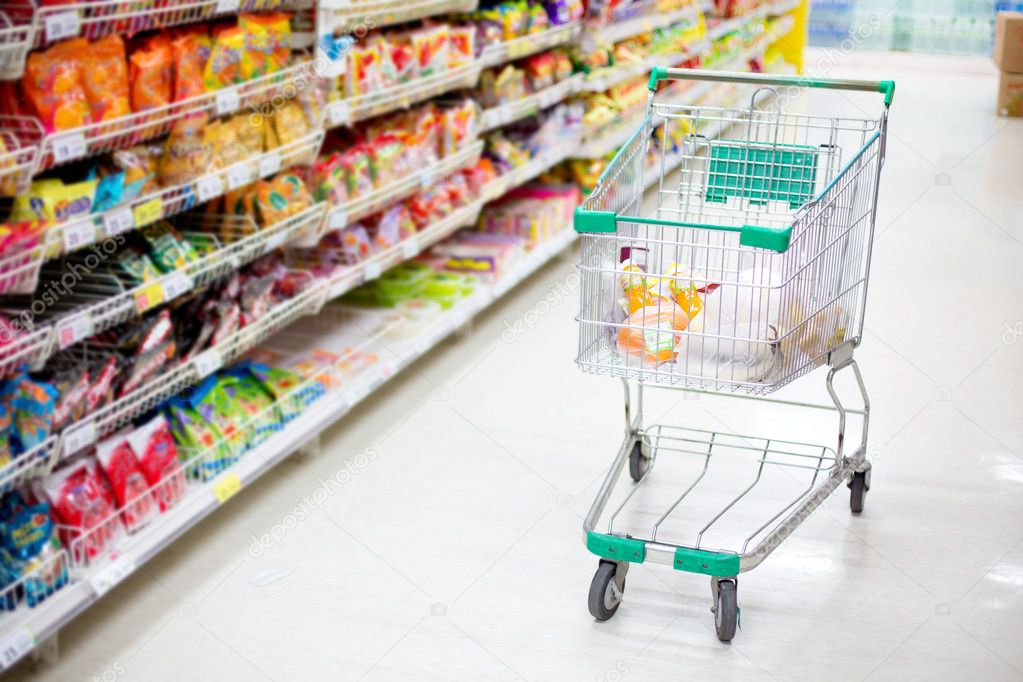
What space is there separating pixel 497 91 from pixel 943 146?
182 inches

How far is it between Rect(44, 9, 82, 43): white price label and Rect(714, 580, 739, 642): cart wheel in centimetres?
193

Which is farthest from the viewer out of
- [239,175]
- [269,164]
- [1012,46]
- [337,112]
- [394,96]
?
[1012,46]

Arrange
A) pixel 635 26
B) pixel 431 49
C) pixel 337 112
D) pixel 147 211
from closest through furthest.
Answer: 1. pixel 147 211
2. pixel 337 112
3. pixel 431 49
4. pixel 635 26

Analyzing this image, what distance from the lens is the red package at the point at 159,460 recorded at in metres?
2.99

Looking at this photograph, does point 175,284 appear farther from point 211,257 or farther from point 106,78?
point 106,78

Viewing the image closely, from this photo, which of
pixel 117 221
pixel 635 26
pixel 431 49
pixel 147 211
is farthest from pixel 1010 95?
pixel 117 221

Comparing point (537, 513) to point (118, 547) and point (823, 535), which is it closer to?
point (823, 535)

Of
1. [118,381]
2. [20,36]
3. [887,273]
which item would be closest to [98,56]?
[20,36]

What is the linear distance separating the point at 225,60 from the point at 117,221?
678mm

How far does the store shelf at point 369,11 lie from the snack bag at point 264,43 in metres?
0.13

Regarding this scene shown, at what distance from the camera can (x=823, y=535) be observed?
3.21 metres

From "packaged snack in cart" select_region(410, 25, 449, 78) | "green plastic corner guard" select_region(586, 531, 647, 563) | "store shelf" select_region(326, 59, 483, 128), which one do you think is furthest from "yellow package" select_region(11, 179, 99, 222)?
"packaged snack in cart" select_region(410, 25, 449, 78)

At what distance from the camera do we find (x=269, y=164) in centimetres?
335

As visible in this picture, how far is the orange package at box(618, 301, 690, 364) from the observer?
2721mm
